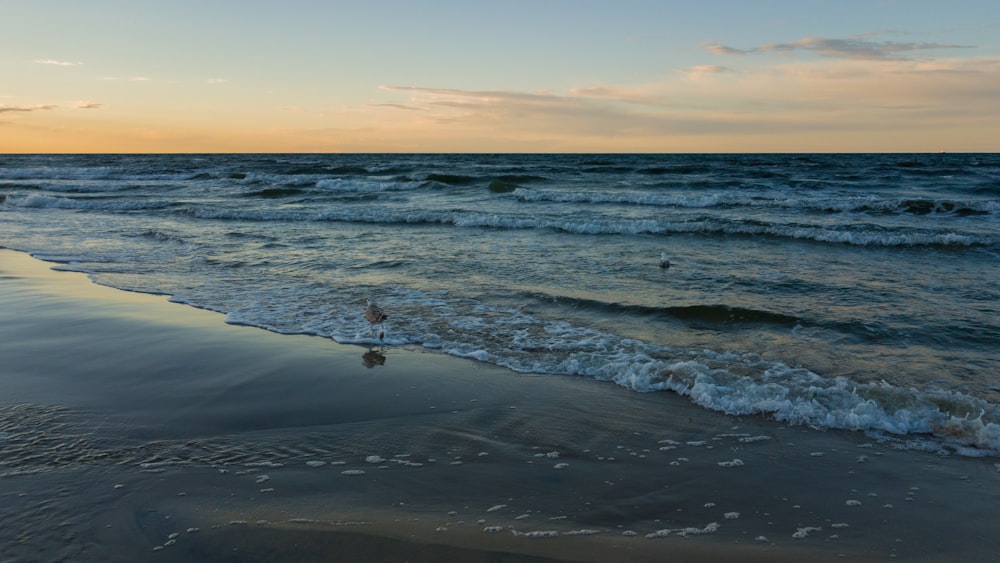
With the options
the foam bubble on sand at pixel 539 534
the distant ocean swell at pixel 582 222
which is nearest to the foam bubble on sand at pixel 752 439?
the foam bubble on sand at pixel 539 534

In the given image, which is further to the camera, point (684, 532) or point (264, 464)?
point (264, 464)

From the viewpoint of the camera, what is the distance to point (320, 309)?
8.84 metres

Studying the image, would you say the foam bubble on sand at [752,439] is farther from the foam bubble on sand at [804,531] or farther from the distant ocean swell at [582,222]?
the distant ocean swell at [582,222]

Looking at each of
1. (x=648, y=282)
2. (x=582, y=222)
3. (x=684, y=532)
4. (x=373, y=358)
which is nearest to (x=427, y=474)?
(x=684, y=532)

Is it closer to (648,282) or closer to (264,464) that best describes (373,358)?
(264,464)

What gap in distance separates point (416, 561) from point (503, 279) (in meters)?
7.61

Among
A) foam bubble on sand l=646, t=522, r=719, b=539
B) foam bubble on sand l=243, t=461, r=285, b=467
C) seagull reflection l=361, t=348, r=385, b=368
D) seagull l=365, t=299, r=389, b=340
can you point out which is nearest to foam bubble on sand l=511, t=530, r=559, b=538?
foam bubble on sand l=646, t=522, r=719, b=539

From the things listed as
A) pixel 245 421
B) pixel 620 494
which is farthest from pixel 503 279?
pixel 620 494

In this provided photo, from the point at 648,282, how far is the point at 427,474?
692cm

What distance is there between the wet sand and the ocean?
0.67 metres

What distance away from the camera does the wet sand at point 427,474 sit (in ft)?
11.5

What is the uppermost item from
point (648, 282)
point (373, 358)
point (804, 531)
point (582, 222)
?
point (582, 222)

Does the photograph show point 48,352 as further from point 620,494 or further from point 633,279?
point 633,279

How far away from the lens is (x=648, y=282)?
10477 millimetres
